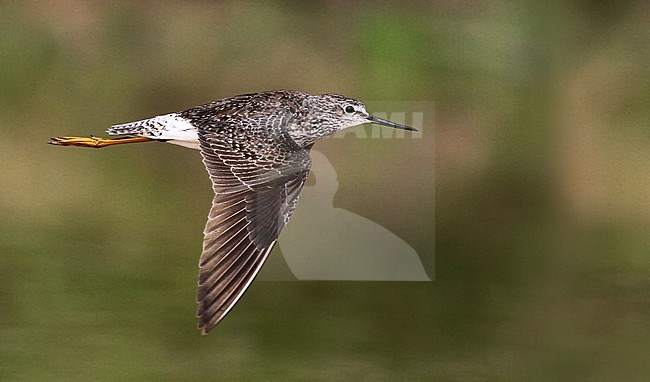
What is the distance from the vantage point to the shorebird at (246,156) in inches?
119

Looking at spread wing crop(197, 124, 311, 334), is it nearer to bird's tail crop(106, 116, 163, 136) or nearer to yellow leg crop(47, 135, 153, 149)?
bird's tail crop(106, 116, 163, 136)

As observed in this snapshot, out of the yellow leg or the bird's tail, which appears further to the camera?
the yellow leg

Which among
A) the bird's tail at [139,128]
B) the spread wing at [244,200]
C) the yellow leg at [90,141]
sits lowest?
the spread wing at [244,200]

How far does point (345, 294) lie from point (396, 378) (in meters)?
0.73

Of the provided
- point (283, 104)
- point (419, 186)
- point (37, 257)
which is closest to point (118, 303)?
point (37, 257)

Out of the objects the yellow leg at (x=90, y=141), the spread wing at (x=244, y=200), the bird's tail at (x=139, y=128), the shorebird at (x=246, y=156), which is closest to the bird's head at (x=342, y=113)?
the shorebird at (x=246, y=156)

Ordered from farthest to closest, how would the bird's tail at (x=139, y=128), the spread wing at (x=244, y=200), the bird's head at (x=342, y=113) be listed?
the bird's head at (x=342, y=113), the bird's tail at (x=139, y=128), the spread wing at (x=244, y=200)

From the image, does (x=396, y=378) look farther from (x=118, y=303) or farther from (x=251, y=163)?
(x=251, y=163)

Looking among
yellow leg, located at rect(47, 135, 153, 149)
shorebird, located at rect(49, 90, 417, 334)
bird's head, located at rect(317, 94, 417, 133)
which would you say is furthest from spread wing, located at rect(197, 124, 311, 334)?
yellow leg, located at rect(47, 135, 153, 149)

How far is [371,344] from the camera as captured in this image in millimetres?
5410

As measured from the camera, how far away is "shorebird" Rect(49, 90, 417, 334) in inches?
119

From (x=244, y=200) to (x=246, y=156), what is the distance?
116 millimetres

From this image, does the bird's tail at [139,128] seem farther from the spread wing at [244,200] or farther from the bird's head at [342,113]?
the bird's head at [342,113]

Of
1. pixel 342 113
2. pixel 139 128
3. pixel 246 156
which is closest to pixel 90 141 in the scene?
pixel 139 128
